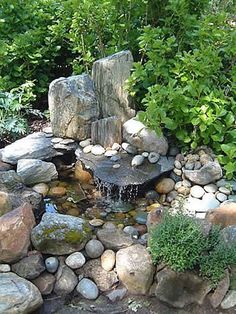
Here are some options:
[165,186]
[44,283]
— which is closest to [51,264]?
[44,283]

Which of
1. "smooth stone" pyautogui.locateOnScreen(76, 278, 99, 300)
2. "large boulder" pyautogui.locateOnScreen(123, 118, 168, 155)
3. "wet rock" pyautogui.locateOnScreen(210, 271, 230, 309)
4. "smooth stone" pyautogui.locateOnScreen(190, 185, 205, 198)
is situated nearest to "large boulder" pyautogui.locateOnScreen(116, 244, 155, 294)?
"smooth stone" pyautogui.locateOnScreen(76, 278, 99, 300)

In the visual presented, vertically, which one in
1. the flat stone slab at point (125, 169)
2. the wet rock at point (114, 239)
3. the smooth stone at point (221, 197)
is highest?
the flat stone slab at point (125, 169)

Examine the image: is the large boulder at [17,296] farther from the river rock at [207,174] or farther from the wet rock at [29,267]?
the river rock at [207,174]

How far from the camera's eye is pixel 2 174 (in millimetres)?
3637

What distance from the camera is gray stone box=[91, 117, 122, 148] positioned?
3998mm

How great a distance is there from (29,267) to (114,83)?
195 cm

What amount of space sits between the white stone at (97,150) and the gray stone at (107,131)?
44 mm

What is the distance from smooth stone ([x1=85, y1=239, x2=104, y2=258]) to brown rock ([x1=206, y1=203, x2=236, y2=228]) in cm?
73

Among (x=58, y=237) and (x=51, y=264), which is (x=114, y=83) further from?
(x=51, y=264)

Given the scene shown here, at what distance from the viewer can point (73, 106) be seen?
406 cm

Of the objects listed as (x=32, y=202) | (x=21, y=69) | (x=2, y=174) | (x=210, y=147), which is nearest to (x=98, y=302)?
(x=32, y=202)

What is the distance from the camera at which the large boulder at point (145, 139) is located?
3.85 m

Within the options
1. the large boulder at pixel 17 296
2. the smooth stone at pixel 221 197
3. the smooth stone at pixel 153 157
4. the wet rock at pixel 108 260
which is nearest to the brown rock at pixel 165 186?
the smooth stone at pixel 153 157

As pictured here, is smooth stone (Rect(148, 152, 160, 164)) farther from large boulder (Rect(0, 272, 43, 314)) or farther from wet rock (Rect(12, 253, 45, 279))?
large boulder (Rect(0, 272, 43, 314))
